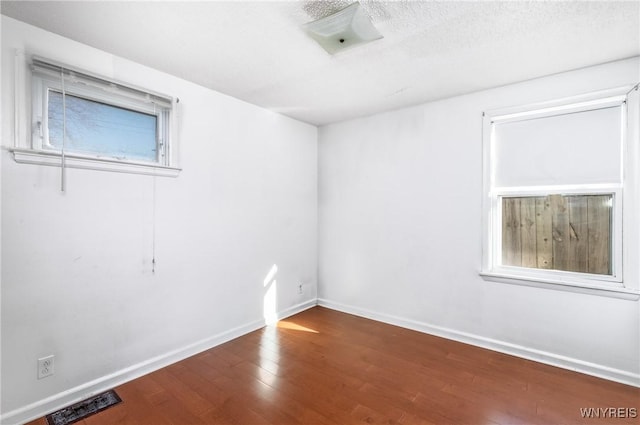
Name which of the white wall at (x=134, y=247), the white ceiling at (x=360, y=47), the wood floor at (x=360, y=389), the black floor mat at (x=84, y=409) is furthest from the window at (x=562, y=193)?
the black floor mat at (x=84, y=409)

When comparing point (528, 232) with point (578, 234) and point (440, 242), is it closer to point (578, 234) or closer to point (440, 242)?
point (578, 234)

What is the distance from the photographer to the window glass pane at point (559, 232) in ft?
8.07

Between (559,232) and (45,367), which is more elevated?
(559,232)

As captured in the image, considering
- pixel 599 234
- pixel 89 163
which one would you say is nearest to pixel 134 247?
pixel 89 163

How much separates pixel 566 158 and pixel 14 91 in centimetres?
403

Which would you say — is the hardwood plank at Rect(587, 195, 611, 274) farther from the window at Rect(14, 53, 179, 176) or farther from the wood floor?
the window at Rect(14, 53, 179, 176)

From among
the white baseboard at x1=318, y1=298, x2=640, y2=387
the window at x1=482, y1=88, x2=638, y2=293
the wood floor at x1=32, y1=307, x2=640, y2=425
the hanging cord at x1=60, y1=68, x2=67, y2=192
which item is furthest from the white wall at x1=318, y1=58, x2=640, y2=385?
the hanging cord at x1=60, y1=68, x2=67, y2=192

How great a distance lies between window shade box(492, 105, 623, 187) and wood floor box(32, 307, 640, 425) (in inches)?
63.4

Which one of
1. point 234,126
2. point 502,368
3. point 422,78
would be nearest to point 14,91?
point 234,126

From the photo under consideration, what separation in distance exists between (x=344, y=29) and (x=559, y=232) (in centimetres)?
247

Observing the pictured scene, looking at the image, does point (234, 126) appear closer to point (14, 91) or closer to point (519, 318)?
point (14, 91)

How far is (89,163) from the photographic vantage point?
83.6 inches

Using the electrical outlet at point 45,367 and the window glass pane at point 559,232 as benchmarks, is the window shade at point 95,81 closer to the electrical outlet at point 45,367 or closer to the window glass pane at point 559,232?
the electrical outlet at point 45,367

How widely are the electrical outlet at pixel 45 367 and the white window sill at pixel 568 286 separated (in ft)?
11.4
